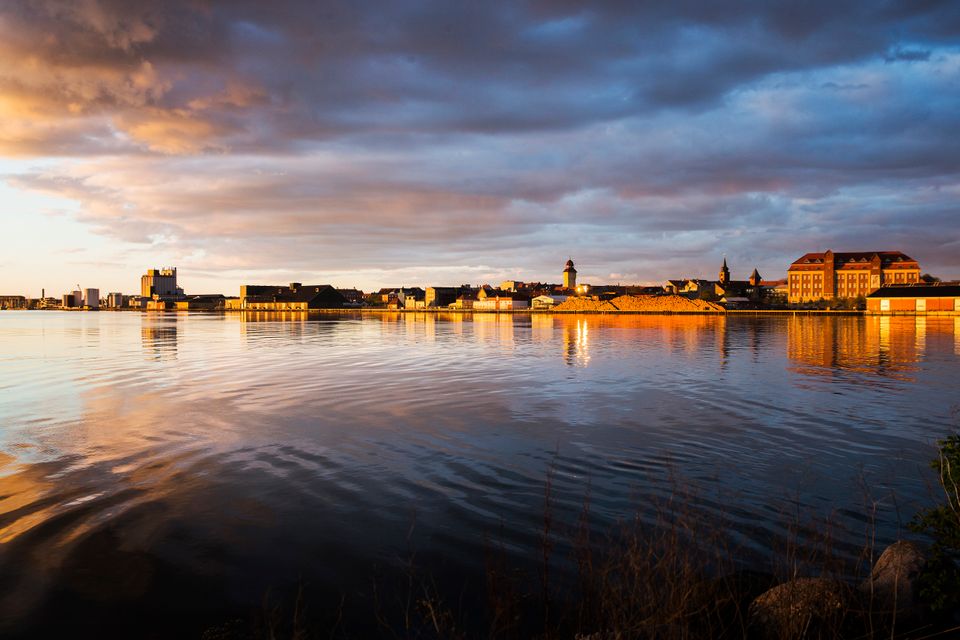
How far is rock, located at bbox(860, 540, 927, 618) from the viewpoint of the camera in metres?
6.53

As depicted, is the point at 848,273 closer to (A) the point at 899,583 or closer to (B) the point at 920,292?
(B) the point at 920,292

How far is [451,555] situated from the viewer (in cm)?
874

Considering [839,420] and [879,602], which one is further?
[839,420]

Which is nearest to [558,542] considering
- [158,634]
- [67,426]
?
[158,634]

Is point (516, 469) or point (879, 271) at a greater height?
point (879, 271)

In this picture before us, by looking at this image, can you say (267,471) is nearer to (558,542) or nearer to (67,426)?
(558,542)

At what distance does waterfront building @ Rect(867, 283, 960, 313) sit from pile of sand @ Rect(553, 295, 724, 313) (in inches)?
1639

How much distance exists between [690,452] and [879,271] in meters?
207

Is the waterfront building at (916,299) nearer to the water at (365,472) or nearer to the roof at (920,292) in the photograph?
the roof at (920,292)

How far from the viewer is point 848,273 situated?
18900 centimetres

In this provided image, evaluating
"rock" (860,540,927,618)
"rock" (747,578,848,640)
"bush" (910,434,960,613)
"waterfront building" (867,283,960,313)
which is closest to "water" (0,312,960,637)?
"rock" (860,540,927,618)

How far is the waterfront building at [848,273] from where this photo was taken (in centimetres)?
18262

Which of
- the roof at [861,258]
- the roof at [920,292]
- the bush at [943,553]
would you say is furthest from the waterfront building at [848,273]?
the bush at [943,553]

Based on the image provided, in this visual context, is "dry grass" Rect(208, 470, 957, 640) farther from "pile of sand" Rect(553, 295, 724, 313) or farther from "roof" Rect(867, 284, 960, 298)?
"pile of sand" Rect(553, 295, 724, 313)
